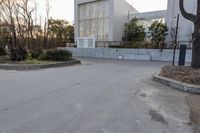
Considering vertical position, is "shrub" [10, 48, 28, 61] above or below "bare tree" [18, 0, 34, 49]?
below

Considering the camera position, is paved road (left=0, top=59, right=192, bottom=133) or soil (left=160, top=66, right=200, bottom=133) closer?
paved road (left=0, top=59, right=192, bottom=133)

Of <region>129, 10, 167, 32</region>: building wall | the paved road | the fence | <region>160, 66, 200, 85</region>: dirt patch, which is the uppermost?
<region>129, 10, 167, 32</region>: building wall

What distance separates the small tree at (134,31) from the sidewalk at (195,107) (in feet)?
78.4

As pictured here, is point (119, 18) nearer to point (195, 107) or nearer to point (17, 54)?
point (17, 54)

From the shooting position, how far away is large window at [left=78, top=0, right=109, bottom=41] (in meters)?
30.1

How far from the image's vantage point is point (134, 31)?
97.7 feet

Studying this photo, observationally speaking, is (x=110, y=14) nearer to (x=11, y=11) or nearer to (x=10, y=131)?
(x=11, y=11)

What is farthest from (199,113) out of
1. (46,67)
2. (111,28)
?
(111,28)

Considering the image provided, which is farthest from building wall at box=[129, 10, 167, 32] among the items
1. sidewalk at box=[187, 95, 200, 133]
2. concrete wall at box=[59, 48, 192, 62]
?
sidewalk at box=[187, 95, 200, 133]

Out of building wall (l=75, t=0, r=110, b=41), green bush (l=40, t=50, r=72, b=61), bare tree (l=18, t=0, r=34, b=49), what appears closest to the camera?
green bush (l=40, t=50, r=72, b=61)

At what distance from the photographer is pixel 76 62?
52.4ft

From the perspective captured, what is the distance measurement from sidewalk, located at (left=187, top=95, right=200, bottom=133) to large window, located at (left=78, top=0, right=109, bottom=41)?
24.7 meters

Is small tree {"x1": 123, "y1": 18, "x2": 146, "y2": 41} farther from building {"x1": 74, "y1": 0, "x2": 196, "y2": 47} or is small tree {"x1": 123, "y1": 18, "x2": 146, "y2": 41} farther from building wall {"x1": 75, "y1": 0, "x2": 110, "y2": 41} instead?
building wall {"x1": 75, "y1": 0, "x2": 110, "y2": 41}

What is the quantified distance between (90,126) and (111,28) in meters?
26.6
